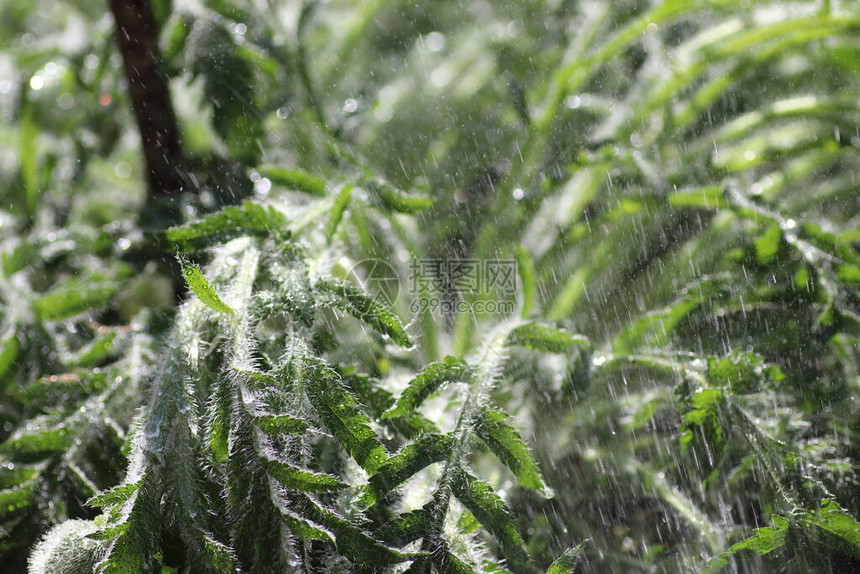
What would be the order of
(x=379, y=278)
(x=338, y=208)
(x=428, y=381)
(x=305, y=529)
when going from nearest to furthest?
(x=305, y=529)
(x=428, y=381)
(x=338, y=208)
(x=379, y=278)

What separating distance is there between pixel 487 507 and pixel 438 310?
0.36 meters

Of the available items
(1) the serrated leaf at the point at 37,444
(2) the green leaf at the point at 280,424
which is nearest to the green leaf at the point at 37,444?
(1) the serrated leaf at the point at 37,444

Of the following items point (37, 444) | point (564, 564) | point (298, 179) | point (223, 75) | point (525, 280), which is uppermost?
point (223, 75)

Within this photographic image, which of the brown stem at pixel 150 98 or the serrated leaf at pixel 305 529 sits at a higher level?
the brown stem at pixel 150 98

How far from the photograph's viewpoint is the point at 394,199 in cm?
65

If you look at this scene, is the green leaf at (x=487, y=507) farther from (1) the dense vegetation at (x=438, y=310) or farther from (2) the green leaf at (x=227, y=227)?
(2) the green leaf at (x=227, y=227)

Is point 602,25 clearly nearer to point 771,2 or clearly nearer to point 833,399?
point 771,2

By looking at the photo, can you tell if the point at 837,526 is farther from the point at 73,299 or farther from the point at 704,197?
the point at 73,299

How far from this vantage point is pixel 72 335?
2.45 ft

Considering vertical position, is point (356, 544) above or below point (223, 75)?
below

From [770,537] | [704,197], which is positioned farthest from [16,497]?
[704,197]

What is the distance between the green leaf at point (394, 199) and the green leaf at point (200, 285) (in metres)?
0.21

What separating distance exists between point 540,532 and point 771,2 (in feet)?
2.33

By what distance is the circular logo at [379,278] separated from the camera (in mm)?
735
